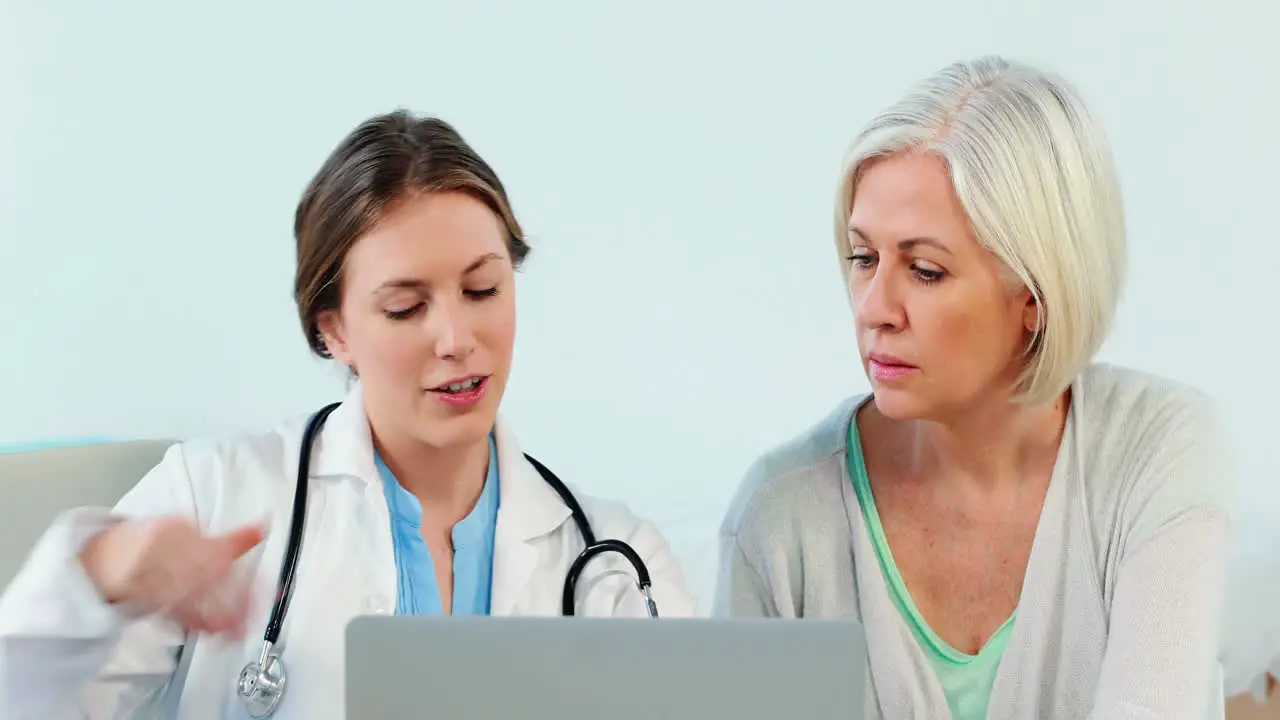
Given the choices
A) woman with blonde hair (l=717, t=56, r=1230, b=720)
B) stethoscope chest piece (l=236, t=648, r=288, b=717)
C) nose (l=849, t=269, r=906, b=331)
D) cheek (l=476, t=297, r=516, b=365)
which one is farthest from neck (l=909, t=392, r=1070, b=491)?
stethoscope chest piece (l=236, t=648, r=288, b=717)

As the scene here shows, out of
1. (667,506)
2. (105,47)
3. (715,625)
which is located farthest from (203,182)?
(715,625)

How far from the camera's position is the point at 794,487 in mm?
1840

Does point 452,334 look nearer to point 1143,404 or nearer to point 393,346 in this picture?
point 393,346

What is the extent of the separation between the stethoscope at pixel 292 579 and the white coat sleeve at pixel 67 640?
111mm

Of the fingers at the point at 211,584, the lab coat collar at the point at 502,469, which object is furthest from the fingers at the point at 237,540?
the lab coat collar at the point at 502,469

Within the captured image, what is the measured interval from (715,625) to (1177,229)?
195 cm

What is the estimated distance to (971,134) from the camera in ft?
5.45

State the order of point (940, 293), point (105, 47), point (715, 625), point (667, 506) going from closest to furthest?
point (715, 625)
point (940, 293)
point (667, 506)
point (105, 47)

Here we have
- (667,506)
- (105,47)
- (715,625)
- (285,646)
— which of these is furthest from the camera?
(105,47)

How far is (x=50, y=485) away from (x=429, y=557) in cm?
43

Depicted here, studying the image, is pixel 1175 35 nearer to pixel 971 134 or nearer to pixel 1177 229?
pixel 1177 229

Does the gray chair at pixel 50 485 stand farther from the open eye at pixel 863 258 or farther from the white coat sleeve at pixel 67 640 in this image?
the open eye at pixel 863 258

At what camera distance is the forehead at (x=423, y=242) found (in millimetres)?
1555

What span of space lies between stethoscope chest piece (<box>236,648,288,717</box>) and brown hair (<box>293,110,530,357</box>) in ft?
1.27
